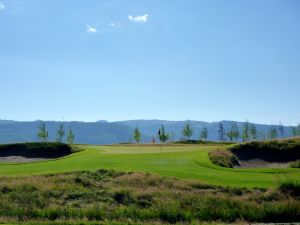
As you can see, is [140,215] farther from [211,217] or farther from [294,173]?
[294,173]

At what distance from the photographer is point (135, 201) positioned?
2342 centimetres

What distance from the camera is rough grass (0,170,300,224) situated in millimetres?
20719

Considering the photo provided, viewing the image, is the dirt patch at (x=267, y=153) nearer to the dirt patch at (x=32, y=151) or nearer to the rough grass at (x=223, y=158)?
the rough grass at (x=223, y=158)

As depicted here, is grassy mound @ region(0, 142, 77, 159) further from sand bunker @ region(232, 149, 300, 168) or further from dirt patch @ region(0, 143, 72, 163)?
sand bunker @ region(232, 149, 300, 168)

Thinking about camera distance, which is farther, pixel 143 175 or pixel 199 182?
pixel 143 175

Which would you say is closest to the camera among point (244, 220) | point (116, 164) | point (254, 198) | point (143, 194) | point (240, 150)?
point (244, 220)

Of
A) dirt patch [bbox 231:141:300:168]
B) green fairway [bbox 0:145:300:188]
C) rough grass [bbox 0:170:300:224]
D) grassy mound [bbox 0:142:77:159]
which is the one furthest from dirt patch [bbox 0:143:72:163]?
rough grass [bbox 0:170:300:224]

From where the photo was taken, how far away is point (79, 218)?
69.1 feet

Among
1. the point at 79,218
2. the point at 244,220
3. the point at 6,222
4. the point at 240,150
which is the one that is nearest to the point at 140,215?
the point at 79,218

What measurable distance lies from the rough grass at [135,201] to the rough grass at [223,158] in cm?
812

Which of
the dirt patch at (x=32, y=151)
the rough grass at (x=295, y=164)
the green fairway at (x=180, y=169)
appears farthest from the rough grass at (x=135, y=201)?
the dirt patch at (x=32, y=151)

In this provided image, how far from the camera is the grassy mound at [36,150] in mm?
53156

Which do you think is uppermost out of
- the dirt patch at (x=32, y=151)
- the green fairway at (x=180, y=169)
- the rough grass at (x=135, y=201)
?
the dirt patch at (x=32, y=151)

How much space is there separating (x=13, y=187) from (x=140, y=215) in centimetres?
880
